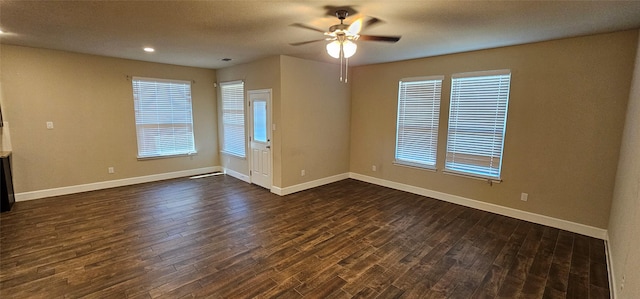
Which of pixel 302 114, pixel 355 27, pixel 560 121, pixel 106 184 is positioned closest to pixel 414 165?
pixel 560 121

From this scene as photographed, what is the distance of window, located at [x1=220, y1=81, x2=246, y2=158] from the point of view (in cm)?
590

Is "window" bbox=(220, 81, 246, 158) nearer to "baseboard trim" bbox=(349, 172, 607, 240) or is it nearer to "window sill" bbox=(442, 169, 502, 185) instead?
"baseboard trim" bbox=(349, 172, 607, 240)

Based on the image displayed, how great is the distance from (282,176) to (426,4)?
3.51m

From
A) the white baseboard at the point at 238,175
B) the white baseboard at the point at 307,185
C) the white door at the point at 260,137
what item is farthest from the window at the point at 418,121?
the white baseboard at the point at 238,175

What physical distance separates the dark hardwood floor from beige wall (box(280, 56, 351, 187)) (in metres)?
1.05

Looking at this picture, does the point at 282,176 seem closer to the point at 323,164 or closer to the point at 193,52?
the point at 323,164

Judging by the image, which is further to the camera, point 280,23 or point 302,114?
point 302,114

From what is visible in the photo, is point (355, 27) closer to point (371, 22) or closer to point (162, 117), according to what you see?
point (371, 22)

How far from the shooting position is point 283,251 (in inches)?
119

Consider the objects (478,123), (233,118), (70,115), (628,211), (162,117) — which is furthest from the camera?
(233,118)

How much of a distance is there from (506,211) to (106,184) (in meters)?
6.90

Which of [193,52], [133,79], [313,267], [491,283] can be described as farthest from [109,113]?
[491,283]

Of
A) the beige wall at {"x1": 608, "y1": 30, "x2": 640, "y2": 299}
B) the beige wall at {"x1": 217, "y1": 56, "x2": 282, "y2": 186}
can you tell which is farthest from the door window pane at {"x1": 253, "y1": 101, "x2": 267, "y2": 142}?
the beige wall at {"x1": 608, "y1": 30, "x2": 640, "y2": 299}

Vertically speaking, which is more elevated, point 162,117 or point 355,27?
point 355,27
